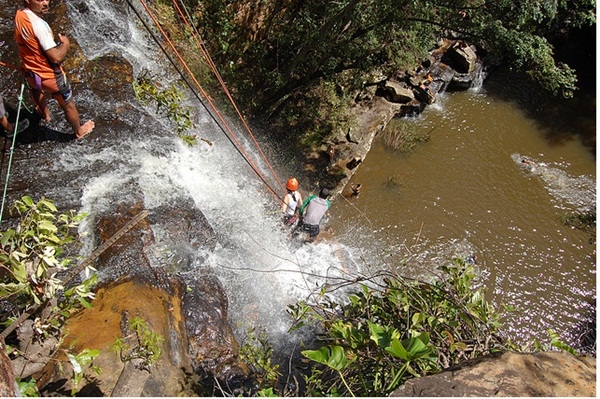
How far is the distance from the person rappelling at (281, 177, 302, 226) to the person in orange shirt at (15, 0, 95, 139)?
3.09m

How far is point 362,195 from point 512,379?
653cm

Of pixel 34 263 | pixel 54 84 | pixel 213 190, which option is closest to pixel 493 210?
pixel 213 190

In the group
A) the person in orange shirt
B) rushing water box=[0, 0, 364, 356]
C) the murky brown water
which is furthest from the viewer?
the murky brown water

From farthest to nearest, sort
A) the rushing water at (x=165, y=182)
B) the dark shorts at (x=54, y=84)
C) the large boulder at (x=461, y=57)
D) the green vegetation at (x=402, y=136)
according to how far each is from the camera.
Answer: the large boulder at (x=461, y=57)
the green vegetation at (x=402, y=136)
the rushing water at (x=165, y=182)
the dark shorts at (x=54, y=84)

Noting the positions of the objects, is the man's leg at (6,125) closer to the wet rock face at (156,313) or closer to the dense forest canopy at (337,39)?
the wet rock face at (156,313)

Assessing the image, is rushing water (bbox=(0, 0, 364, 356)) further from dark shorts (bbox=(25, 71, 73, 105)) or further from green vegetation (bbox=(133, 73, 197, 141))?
dark shorts (bbox=(25, 71, 73, 105))

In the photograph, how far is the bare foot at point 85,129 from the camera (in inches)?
217

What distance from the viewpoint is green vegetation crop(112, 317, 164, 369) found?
10.8 feet

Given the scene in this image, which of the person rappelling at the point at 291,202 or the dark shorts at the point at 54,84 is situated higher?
the dark shorts at the point at 54,84

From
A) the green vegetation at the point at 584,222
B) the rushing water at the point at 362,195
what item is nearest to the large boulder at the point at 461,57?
the rushing water at the point at 362,195

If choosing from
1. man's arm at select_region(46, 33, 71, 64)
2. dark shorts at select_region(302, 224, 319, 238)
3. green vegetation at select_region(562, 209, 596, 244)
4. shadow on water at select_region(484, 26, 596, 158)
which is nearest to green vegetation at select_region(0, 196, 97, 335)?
man's arm at select_region(46, 33, 71, 64)

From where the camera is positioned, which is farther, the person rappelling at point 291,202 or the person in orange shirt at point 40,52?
the person rappelling at point 291,202

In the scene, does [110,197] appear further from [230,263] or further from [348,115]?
[348,115]

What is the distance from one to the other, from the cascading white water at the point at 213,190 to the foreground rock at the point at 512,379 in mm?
2129
